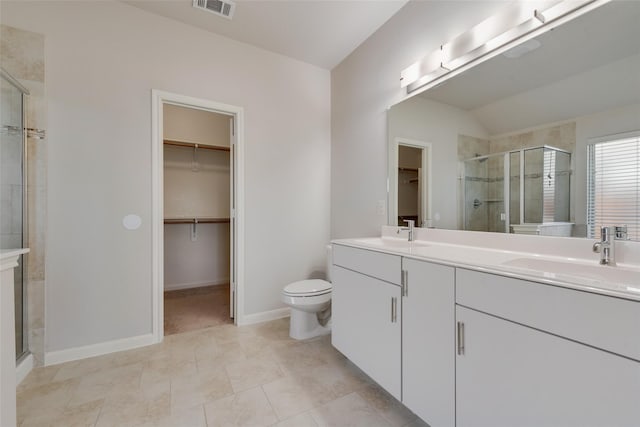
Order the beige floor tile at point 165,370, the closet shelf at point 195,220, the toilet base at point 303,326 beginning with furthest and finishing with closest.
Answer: the closet shelf at point 195,220
the toilet base at point 303,326
the beige floor tile at point 165,370

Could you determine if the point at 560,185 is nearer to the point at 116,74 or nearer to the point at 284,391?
the point at 284,391

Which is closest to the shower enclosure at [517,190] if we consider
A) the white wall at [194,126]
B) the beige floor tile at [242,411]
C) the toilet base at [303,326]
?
the toilet base at [303,326]

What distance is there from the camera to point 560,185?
127 centimetres

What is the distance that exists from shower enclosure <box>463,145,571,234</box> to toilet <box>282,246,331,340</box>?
3.98 feet

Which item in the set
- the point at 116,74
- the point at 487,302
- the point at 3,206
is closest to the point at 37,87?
the point at 116,74

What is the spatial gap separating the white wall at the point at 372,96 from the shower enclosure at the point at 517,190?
357 mm

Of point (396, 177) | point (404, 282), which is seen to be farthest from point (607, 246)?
point (396, 177)

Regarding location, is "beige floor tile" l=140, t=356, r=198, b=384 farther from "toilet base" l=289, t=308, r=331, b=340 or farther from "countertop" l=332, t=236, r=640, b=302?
"countertop" l=332, t=236, r=640, b=302

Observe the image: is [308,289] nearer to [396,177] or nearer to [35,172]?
[396,177]

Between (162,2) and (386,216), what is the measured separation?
95.4 inches

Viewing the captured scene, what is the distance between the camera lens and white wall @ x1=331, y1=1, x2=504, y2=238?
179 cm

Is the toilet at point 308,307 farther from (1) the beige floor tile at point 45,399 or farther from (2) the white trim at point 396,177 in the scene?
(1) the beige floor tile at point 45,399

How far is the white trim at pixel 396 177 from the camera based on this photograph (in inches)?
75.5

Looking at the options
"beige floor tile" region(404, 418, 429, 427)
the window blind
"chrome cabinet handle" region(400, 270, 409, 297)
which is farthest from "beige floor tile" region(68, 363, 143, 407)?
the window blind
